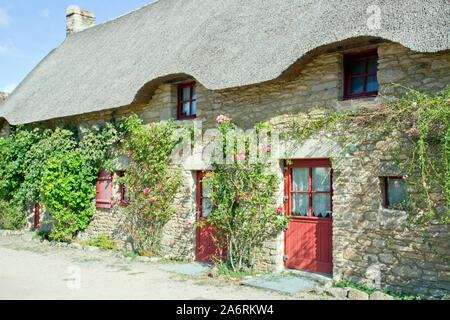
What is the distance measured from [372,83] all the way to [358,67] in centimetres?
34

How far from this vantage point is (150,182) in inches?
312

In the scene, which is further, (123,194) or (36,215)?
(36,215)

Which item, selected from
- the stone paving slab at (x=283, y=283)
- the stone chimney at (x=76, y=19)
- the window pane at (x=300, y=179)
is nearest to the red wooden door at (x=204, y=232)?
the stone paving slab at (x=283, y=283)

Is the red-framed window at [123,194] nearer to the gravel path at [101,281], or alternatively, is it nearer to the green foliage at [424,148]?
the gravel path at [101,281]

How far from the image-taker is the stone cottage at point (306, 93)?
4996 millimetres

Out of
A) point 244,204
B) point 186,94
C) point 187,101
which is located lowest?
point 244,204

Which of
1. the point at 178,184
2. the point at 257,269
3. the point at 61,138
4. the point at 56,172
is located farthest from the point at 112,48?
the point at 257,269

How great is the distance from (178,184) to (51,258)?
292cm

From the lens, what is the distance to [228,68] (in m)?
6.55

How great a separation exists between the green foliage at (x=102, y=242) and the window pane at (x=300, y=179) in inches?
174

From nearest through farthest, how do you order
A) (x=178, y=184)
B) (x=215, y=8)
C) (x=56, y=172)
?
(x=178, y=184) < (x=215, y=8) < (x=56, y=172)

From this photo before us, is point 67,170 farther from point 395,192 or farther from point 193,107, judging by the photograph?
point 395,192

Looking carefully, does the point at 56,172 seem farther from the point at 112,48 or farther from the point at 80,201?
the point at 112,48

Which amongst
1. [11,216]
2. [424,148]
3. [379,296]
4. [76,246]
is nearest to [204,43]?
[424,148]
